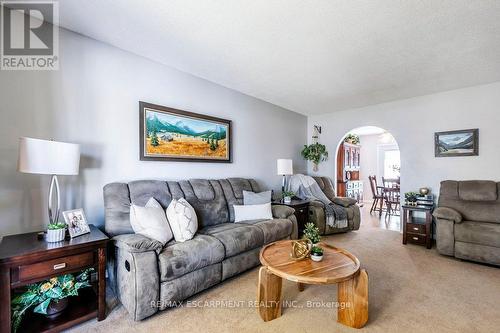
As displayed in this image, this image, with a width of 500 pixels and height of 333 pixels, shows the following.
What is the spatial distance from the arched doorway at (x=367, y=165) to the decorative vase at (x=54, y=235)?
19.1 feet

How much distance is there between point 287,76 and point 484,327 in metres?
3.24

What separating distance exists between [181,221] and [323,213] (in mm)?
2729

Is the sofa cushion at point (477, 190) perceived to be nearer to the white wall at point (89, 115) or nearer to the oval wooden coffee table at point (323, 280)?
the oval wooden coffee table at point (323, 280)

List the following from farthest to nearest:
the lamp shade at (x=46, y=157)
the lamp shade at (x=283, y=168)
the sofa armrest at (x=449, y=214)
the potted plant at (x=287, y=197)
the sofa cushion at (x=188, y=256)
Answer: the lamp shade at (x=283, y=168), the potted plant at (x=287, y=197), the sofa armrest at (x=449, y=214), the sofa cushion at (x=188, y=256), the lamp shade at (x=46, y=157)

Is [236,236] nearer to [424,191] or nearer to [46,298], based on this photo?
[46,298]

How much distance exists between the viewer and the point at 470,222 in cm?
306

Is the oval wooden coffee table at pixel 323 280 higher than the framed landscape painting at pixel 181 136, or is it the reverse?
the framed landscape painting at pixel 181 136

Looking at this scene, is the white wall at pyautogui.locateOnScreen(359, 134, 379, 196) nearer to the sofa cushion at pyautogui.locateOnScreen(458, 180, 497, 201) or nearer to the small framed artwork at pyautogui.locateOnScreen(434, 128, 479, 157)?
the small framed artwork at pyautogui.locateOnScreen(434, 128, 479, 157)

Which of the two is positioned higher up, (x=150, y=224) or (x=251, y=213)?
(x=150, y=224)

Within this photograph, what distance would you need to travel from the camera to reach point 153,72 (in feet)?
9.39

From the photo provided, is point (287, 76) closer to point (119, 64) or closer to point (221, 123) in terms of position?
point (221, 123)

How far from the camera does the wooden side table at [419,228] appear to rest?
3.52m

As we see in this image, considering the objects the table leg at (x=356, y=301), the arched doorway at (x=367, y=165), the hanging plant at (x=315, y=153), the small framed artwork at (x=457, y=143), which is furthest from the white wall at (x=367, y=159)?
the table leg at (x=356, y=301)

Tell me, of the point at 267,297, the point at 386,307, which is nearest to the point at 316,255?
the point at 267,297
